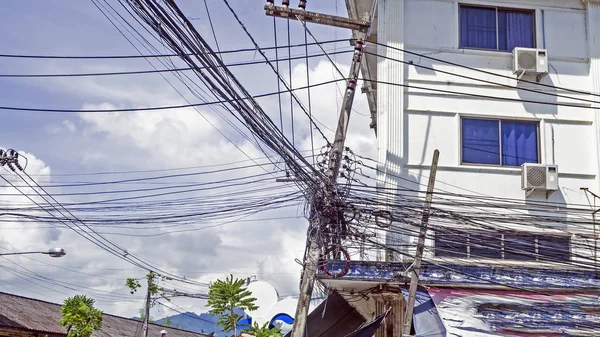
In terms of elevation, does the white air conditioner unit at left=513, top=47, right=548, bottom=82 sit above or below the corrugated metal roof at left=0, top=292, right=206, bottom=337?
above

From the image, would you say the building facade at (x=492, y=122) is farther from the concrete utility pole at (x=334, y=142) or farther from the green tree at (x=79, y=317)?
the green tree at (x=79, y=317)

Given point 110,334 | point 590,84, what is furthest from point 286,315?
point 590,84

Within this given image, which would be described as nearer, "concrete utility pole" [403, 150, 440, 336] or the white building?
"concrete utility pole" [403, 150, 440, 336]

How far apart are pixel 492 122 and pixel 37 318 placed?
17.0 meters

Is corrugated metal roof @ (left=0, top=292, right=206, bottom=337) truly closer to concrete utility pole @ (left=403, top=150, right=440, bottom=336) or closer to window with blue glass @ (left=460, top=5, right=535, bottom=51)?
concrete utility pole @ (left=403, top=150, right=440, bottom=336)

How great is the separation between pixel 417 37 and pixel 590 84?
3859 mm

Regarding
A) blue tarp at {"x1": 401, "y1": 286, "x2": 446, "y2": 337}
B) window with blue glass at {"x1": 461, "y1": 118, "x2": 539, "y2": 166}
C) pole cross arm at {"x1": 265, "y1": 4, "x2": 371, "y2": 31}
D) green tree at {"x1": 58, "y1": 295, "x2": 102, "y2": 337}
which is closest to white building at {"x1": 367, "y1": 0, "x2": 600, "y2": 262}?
window with blue glass at {"x1": 461, "y1": 118, "x2": 539, "y2": 166}

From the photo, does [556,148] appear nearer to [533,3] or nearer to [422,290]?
[533,3]

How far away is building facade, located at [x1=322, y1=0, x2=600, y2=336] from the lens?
47.2 feet

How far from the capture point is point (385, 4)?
1566 centimetres

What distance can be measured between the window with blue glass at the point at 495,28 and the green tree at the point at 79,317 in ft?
49.5

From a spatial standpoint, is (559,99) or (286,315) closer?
(559,99)

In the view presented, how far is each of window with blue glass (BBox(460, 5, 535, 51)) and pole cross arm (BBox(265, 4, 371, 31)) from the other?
330 centimetres

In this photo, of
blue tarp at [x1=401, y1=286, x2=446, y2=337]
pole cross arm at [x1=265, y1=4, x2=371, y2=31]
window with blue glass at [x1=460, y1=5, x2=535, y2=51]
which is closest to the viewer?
blue tarp at [x1=401, y1=286, x2=446, y2=337]
